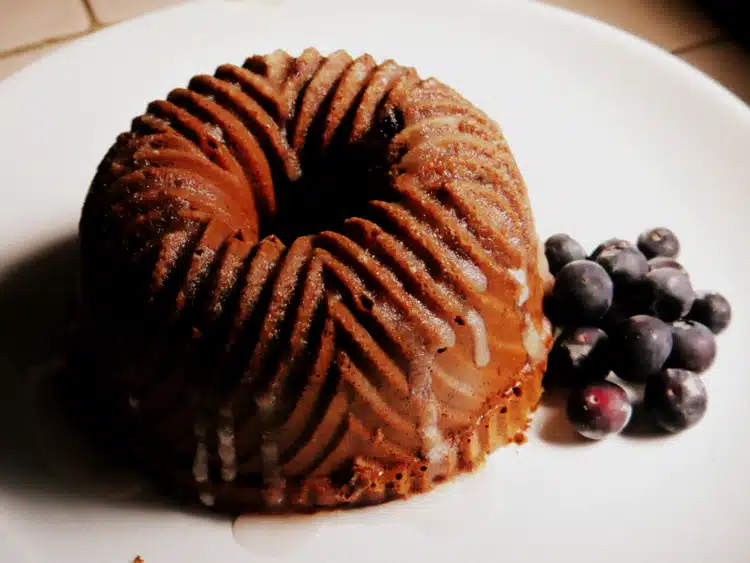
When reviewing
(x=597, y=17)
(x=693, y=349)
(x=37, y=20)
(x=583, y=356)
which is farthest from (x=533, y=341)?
(x=37, y=20)

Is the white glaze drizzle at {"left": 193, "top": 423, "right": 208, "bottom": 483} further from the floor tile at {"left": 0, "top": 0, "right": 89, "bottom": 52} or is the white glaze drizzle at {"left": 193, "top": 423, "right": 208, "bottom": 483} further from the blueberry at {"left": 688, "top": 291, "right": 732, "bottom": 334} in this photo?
the floor tile at {"left": 0, "top": 0, "right": 89, "bottom": 52}

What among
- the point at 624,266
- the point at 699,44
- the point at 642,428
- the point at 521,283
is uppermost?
the point at 699,44

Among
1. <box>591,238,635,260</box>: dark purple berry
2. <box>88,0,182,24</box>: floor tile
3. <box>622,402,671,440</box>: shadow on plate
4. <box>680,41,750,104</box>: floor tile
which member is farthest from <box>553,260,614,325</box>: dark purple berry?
<box>88,0,182,24</box>: floor tile

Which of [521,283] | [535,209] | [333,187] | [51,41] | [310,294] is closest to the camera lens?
[310,294]

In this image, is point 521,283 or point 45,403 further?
point 45,403

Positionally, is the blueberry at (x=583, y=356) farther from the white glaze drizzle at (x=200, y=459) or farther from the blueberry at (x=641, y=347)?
the white glaze drizzle at (x=200, y=459)

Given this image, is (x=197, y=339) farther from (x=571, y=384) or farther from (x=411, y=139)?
(x=571, y=384)

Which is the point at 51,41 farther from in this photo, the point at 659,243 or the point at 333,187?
Result: the point at 659,243

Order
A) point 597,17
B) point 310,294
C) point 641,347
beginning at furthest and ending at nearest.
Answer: point 597,17
point 641,347
point 310,294
